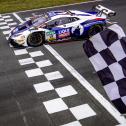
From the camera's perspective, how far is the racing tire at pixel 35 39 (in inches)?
560

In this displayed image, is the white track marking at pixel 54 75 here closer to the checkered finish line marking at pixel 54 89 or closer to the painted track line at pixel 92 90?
the checkered finish line marking at pixel 54 89

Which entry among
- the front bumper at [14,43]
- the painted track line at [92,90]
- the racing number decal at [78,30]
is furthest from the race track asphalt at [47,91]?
the racing number decal at [78,30]

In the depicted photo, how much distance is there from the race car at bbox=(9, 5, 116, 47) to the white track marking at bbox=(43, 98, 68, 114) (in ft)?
19.0

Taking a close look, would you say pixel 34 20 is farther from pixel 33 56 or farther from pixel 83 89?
pixel 83 89

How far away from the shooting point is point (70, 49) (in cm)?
1377

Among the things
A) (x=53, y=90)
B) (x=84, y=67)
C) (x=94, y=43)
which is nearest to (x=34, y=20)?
(x=84, y=67)

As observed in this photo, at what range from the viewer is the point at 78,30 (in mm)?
14609

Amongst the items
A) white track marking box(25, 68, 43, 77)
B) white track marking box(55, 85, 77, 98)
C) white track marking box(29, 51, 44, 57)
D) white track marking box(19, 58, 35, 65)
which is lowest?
white track marking box(29, 51, 44, 57)

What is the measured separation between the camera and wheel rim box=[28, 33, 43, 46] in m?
14.2

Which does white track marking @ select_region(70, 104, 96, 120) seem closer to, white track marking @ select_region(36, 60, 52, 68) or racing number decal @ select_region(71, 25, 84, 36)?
white track marking @ select_region(36, 60, 52, 68)

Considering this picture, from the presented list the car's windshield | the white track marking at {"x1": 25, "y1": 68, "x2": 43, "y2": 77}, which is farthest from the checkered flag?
the car's windshield

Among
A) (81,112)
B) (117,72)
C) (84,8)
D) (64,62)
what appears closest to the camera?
(117,72)

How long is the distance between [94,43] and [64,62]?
8.25m

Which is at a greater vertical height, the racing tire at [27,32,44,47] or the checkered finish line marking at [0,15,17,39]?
the racing tire at [27,32,44,47]
